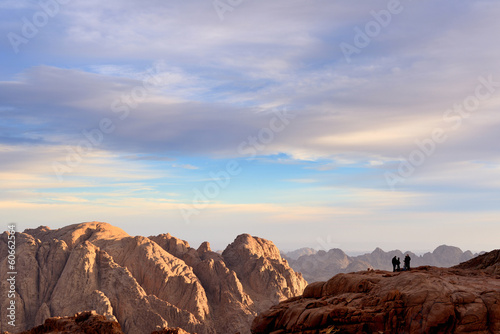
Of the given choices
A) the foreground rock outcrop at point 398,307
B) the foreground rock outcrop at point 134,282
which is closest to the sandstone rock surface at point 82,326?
the foreground rock outcrop at point 398,307

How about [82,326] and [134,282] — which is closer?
[82,326]

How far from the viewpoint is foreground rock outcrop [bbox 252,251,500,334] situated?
1692 inches

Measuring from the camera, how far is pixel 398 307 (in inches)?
1784

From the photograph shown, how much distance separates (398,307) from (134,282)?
359 feet

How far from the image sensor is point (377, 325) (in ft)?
149

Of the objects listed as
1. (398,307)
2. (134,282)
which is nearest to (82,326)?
(398,307)

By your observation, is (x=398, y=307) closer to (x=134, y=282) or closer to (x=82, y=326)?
(x=82, y=326)

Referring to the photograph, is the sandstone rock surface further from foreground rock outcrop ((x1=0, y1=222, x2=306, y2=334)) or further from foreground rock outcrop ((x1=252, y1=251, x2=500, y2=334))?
foreground rock outcrop ((x1=0, y1=222, x2=306, y2=334))

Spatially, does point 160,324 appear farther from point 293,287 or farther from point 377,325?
point 377,325

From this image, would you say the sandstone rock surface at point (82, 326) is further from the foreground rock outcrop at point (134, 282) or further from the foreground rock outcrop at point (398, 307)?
the foreground rock outcrop at point (134, 282)

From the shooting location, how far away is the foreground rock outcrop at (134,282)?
136m

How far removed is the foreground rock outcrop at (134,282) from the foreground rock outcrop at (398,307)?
294 feet

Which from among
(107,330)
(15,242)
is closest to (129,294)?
(15,242)

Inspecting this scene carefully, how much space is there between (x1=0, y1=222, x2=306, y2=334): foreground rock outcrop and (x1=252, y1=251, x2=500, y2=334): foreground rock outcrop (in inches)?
3525
